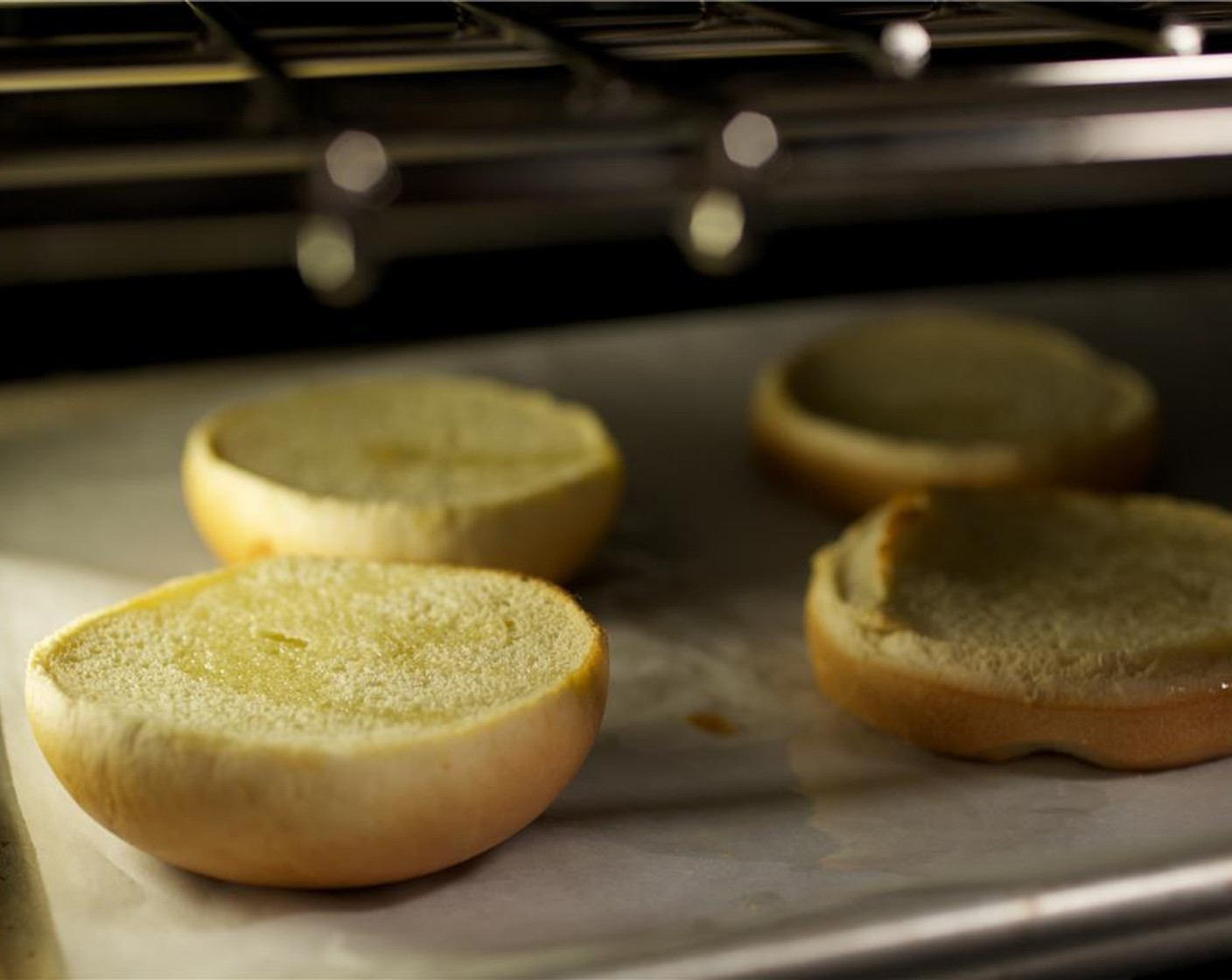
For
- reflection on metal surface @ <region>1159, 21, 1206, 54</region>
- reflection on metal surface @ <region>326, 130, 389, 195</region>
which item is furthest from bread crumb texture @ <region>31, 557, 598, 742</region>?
reflection on metal surface @ <region>326, 130, 389, 195</region>

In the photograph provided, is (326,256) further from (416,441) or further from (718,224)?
(416,441)

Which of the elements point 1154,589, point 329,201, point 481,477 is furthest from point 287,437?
point 1154,589

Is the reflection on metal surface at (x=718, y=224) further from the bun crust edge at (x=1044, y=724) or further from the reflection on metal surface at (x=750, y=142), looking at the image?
the bun crust edge at (x=1044, y=724)

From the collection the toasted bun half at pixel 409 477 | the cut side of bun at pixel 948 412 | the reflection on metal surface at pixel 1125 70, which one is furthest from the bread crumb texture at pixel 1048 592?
the reflection on metal surface at pixel 1125 70

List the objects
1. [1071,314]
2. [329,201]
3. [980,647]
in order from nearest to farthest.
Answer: [980,647] → [329,201] → [1071,314]

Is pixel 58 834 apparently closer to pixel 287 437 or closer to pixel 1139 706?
pixel 287 437

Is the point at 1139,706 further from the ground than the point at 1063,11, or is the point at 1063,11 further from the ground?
the point at 1063,11

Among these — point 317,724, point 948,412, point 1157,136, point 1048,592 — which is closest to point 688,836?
point 317,724
